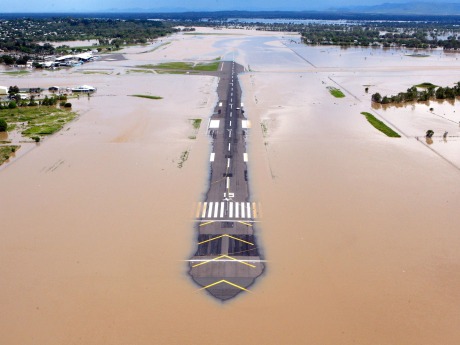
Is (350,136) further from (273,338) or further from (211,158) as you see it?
(273,338)

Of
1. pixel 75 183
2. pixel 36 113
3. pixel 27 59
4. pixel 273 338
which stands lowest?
pixel 273 338

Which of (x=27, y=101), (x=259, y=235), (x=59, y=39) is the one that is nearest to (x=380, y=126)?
(x=259, y=235)

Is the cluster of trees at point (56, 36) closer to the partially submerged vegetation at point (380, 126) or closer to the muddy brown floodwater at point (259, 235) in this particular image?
the muddy brown floodwater at point (259, 235)

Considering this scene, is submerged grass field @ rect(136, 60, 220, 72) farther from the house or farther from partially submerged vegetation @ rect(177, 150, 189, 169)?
partially submerged vegetation @ rect(177, 150, 189, 169)

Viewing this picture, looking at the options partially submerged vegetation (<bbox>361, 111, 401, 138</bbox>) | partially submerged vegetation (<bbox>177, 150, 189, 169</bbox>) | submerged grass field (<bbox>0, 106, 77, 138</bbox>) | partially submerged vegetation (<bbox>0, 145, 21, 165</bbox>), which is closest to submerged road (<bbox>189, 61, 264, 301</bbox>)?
partially submerged vegetation (<bbox>177, 150, 189, 169</bbox>)

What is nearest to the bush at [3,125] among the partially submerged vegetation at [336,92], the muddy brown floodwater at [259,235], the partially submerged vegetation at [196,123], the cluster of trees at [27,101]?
the muddy brown floodwater at [259,235]

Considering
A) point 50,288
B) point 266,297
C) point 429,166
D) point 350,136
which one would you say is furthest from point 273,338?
A: point 350,136

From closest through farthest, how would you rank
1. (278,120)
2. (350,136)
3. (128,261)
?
1. (128,261)
2. (350,136)
3. (278,120)
